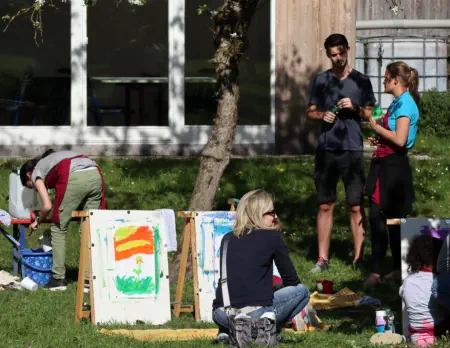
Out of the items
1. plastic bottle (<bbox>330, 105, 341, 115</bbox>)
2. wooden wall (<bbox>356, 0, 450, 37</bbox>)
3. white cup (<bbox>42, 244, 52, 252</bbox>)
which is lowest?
white cup (<bbox>42, 244, 52, 252</bbox>)

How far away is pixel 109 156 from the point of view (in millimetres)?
16328

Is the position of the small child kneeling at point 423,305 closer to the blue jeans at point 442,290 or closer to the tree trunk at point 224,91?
the blue jeans at point 442,290

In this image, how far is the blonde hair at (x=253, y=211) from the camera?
756 cm

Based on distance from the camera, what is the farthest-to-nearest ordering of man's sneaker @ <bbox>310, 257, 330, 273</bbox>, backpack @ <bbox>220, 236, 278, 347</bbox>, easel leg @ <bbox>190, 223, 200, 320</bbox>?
man's sneaker @ <bbox>310, 257, 330, 273</bbox> < easel leg @ <bbox>190, 223, 200, 320</bbox> < backpack @ <bbox>220, 236, 278, 347</bbox>

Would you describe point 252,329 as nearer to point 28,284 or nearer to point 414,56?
point 28,284

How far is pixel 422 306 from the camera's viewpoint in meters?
7.97

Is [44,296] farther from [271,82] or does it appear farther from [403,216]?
[271,82]

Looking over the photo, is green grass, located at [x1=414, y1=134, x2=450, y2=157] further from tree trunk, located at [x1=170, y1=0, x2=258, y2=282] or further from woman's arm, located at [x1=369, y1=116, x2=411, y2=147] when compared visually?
woman's arm, located at [x1=369, y1=116, x2=411, y2=147]

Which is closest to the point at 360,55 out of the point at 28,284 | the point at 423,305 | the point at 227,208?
the point at 227,208

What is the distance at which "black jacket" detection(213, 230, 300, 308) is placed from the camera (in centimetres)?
755

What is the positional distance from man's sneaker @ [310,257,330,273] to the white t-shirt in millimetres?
2925

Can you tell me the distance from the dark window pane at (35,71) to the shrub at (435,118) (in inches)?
238

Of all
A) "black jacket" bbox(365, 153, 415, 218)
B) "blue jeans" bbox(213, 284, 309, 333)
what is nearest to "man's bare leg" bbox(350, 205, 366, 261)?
"black jacket" bbox(365, 153, 415, 218)

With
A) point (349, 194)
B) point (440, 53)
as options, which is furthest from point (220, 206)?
point (440, 53)
